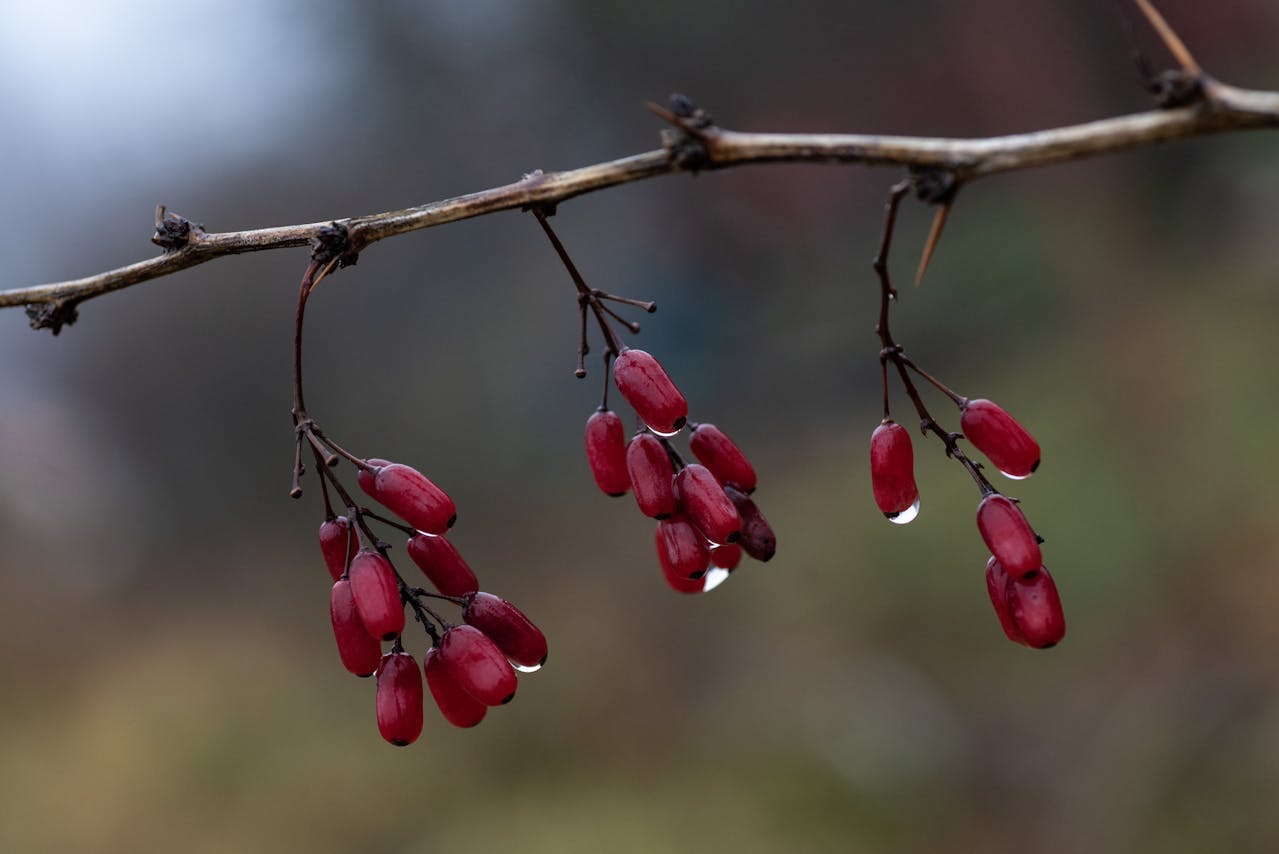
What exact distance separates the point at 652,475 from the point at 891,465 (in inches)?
14.1

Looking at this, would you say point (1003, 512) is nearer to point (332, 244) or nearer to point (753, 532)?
point (753, 532)

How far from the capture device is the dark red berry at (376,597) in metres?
1.45

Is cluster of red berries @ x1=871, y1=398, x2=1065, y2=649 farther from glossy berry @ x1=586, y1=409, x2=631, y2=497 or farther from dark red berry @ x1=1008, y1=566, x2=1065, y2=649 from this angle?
glossy berry @ x1=586, y1=409, x2=631, y2=497

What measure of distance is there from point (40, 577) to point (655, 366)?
10909mm

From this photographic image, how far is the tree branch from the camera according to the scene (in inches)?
44.2

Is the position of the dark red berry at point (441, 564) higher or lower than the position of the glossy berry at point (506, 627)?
higher

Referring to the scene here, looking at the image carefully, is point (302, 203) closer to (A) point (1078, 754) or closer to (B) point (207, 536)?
(B) point (207, 536)

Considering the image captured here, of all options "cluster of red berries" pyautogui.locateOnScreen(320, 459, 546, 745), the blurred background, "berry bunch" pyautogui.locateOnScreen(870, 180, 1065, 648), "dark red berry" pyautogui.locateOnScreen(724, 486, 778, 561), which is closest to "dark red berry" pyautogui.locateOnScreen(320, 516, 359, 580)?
"cluster of red berries" pyautogui.locateOnScreen(320, 459, 546, 745)

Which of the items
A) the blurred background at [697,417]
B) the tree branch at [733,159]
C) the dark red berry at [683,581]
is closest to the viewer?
the tree branch at [733,159]

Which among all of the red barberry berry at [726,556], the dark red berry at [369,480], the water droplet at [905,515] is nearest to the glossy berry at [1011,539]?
the water droplet at [905,515]

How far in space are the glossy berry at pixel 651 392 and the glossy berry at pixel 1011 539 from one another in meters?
Result: 0.46

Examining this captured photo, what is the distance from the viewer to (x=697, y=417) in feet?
36.6

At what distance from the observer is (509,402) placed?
11812 millimetres

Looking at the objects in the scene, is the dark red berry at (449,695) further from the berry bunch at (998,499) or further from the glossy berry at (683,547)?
the berry bunch at (998,499)
